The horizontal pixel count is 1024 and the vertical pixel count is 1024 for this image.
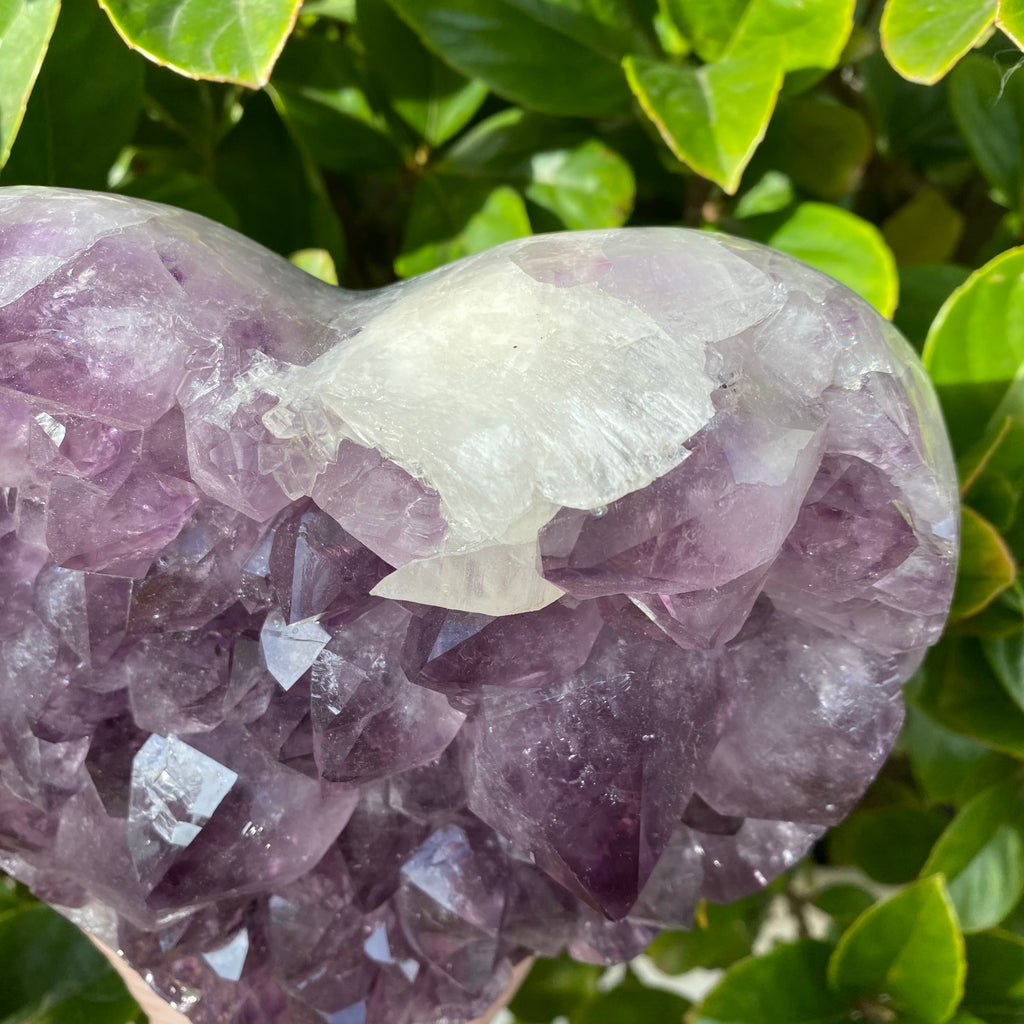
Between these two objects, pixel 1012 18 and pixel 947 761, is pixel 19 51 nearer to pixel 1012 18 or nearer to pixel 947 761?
pixel 1012 18

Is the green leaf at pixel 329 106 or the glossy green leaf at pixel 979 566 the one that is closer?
the glossy green leaf at pixel 979 566

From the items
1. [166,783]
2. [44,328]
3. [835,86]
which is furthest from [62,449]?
[835,86]

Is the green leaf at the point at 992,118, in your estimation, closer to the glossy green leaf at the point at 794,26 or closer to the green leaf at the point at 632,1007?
the glossy green leaf at the point at 794,26

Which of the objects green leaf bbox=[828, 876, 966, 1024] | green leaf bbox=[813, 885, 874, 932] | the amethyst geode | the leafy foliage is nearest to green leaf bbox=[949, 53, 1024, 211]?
the leafy foliage

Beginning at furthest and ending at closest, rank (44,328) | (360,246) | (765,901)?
(765,901) < (360,246) < (44,328)

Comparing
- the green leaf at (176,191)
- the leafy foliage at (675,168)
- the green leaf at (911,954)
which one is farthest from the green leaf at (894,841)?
the green leaf at (176,191)

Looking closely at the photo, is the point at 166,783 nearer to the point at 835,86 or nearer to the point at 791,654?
the point at 791,654
